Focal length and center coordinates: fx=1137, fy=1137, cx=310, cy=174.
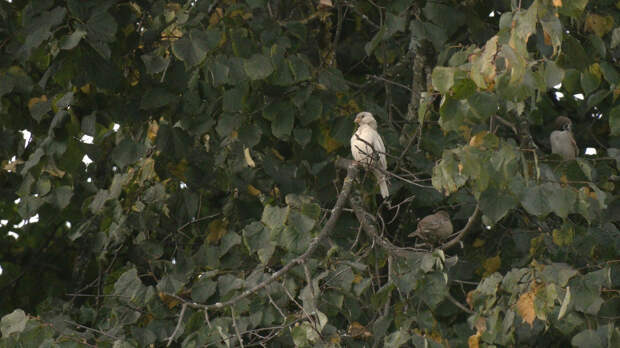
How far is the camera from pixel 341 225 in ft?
18.5

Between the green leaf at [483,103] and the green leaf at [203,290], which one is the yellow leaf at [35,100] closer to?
the green leaf at [203,290]

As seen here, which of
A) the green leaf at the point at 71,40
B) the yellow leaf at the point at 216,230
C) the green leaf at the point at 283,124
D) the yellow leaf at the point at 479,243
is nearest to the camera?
the green leaf at the point at 71,40

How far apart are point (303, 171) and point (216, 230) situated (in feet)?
2.22

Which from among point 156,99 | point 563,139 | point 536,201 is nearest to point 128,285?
point 156,99

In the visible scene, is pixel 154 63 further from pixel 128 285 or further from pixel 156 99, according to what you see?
pixel 128 285

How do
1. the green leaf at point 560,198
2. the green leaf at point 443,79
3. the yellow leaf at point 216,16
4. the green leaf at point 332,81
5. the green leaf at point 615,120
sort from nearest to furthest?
the green leaf at point 443,79 < the green leaf at point 560,198 < the green leaf at point 615,120 < the green leaf at point 332,81 < the yellow leaf at point 216,16

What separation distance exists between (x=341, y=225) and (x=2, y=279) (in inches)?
106

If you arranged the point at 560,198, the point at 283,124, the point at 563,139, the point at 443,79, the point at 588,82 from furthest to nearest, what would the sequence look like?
1. the point at 563,139
2. the point at 283,124
3. the point at 588,82
4. the point at 560,198
5. the point at 443,79

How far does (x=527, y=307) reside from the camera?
174 inches

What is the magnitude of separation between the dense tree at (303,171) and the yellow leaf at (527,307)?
1 cm

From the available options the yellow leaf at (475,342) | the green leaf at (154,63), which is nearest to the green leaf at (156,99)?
the green leaf at (154,63)

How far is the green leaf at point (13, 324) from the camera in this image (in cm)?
442

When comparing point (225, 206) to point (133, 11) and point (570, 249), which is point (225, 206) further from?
point (570, 249)

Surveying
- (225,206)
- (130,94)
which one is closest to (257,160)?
(225,206)
